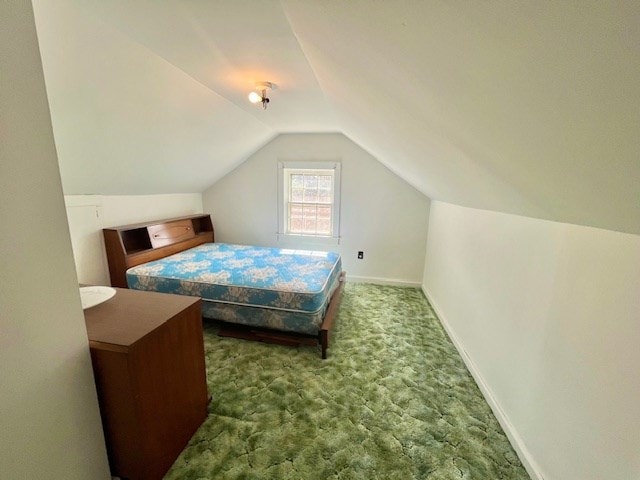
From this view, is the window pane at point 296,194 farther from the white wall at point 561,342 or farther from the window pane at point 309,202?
the white wall at point 561,342

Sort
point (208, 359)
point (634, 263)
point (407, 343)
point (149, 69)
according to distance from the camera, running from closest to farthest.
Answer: point (634, 263) → point (149, 69) → point (208, 359) → point (407, 343)

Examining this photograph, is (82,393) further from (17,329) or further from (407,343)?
(407,343)

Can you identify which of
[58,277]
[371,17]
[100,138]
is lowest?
[58,277]

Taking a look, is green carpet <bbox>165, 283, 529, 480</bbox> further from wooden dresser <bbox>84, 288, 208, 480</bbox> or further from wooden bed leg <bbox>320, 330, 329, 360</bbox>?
wooden dresser <bbox>84, 288, 208, 480</bbox>

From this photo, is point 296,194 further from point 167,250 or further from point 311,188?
point 167,250

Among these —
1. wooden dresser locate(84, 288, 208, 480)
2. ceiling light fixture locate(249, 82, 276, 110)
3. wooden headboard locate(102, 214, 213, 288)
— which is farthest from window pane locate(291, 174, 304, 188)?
wooden dresser locate(84, 288, 208, 480)

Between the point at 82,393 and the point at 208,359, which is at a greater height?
the point at 82,393

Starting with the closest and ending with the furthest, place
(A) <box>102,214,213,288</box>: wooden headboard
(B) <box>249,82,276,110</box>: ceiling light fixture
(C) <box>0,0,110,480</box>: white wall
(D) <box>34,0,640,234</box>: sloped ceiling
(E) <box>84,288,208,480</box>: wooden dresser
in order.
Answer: (D) <box>34,0,640,234</box>: sloped ceiling
(C) <box>0,0,110,480</box>: white wall
(E) <box>84,288,208,480</box>: wooden dresser
(B) <box>249,82,276,110</box>: ceiling light fixture
(A) <box>102,214,213,288</box>: wooden headboard

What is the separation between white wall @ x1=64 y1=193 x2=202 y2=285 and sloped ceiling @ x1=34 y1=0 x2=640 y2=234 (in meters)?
0.19

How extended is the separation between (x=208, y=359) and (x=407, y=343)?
5.76ft

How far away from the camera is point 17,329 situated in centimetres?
83

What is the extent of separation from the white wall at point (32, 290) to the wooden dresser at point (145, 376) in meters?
0.11

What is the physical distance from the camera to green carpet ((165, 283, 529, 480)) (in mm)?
1351

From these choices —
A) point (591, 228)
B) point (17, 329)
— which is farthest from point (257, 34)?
point (591, 228)
